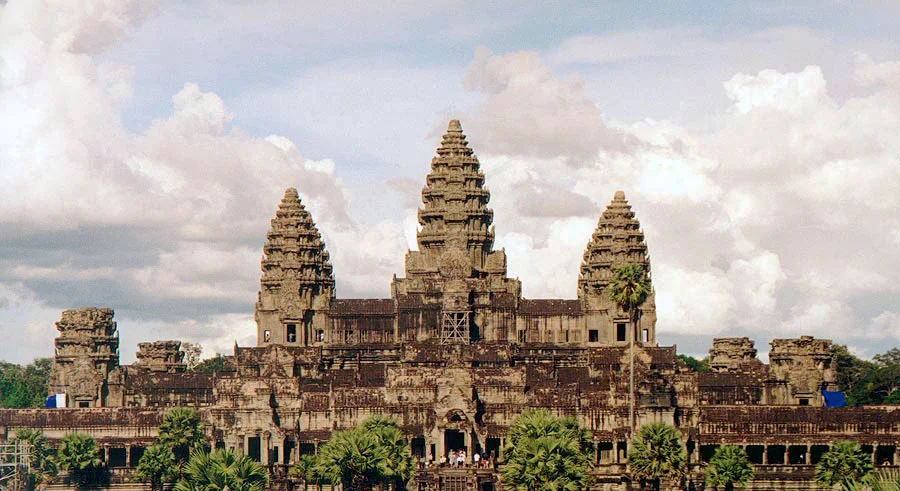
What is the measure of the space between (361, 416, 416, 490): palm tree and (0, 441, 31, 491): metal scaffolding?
30863 millimetres

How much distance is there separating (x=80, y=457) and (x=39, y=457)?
13.0ft

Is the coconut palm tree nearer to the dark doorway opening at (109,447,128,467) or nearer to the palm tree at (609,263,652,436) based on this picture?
the palm tree at (609,263,652,436)

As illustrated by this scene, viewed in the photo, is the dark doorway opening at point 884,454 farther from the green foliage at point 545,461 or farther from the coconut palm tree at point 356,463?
the coconut palm tree at point 356,463

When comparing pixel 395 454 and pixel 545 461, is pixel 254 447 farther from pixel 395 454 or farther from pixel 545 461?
pixel 545 461

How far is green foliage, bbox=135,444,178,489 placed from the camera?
586 ft

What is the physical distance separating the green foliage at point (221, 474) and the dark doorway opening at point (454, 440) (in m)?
31.4

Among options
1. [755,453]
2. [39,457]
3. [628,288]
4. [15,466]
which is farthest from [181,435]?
[755,453]

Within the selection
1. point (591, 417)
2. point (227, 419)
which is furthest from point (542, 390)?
point (227, 419)

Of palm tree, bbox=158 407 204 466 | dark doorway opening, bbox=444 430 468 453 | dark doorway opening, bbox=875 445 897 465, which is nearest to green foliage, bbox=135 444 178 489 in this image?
palm tree, bbox=158 407 204 466

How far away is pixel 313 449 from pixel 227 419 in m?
9.65

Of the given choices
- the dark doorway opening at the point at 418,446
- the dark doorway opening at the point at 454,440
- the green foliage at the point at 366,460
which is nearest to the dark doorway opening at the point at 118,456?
the dark doorway opening at the point at 418,446

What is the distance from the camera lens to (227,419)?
18575cm

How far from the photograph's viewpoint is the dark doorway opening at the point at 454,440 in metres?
179

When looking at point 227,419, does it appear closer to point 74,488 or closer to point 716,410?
point 74,488
